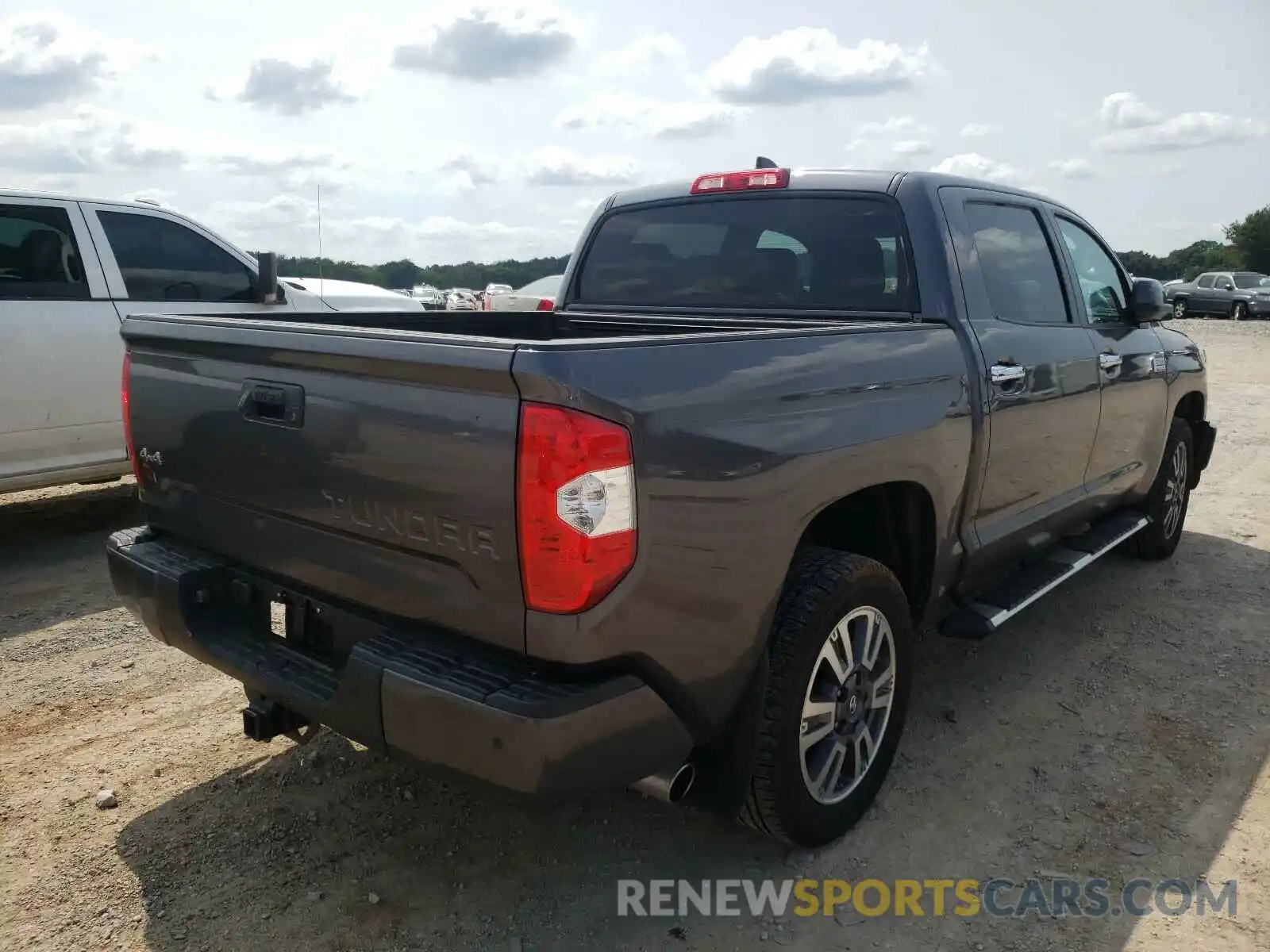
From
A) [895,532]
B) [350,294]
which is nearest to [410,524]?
[895,532]

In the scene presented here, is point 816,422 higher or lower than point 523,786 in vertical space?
higher

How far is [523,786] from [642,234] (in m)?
2.79

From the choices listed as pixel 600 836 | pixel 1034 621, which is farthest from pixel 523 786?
pixel 1034 621

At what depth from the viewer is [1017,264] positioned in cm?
394

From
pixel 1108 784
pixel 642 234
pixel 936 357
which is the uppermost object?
pixel 642 234

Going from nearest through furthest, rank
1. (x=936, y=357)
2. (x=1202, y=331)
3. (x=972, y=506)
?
(x=936, y=357) < (x=972, y=506) < (x=1202, y=331)

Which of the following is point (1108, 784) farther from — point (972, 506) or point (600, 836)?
point (600, 836)

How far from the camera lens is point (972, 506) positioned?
3373 mm

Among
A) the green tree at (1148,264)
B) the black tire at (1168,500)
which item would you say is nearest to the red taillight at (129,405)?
the black tire at (1168,500)

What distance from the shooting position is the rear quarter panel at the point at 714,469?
6.75 feet

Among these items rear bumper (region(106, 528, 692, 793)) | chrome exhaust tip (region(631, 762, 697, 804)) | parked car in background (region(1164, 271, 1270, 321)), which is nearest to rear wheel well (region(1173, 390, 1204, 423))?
chrome exhaust tip (region(631, 762, 697, 804))

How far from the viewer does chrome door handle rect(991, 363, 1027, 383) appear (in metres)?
3.40

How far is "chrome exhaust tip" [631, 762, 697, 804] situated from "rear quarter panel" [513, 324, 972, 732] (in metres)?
0.12

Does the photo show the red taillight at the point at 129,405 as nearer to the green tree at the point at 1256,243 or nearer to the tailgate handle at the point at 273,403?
the tailgate handle at the point at 273,403
